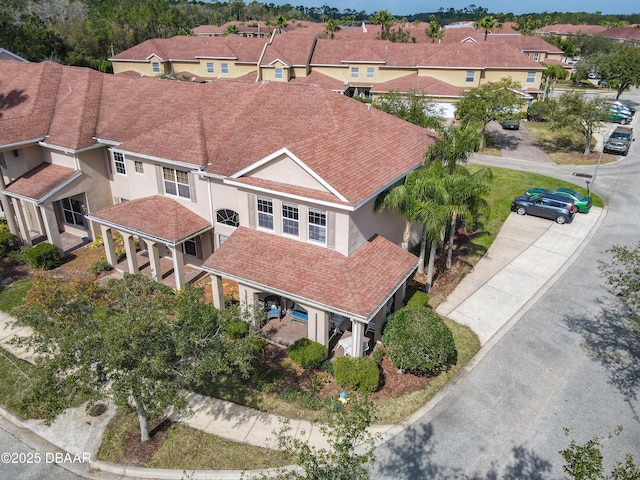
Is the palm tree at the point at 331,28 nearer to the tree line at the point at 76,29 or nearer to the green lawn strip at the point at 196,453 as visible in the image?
the tree line at the point at 76,29

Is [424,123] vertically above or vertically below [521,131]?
above

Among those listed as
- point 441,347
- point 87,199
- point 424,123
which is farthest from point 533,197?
point 87,199

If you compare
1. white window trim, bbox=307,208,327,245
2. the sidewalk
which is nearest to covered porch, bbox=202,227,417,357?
white window trim, bbox=307,208,327,245

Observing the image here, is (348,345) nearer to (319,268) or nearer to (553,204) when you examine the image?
(319,268)

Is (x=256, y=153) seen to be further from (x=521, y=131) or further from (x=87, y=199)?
(x=521, y=131)

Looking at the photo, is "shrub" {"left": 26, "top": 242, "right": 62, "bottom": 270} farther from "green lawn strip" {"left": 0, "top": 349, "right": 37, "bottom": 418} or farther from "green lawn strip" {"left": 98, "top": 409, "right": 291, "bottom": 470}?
"green lawn strip" {"left": 98, "top": 409, "right": 291, "bottom": 470}

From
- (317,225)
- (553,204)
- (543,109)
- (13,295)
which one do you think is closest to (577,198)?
(553,204)
